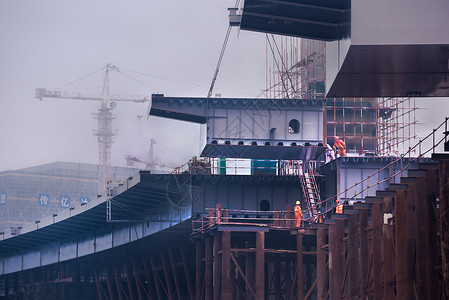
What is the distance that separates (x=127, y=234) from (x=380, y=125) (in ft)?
86.1

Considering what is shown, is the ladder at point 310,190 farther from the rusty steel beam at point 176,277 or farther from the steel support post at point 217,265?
the rusty steel beam at point 176,277

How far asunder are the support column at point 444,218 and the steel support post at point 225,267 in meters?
22.7

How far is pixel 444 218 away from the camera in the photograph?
23.7 meters

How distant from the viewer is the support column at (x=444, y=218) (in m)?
23.2

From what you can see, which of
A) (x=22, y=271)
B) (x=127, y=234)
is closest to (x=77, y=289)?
(x=22, y=271)

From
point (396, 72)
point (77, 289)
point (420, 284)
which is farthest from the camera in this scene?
point (77, 289)

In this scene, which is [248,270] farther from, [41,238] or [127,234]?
[41,238]

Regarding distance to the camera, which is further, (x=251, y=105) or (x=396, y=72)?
(x=251, y=105)

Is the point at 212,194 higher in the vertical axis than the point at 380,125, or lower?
lower

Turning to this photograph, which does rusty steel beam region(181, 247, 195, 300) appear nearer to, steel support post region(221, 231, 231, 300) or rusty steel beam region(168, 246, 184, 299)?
rusty steel beam region(168, 246, 184, 299)

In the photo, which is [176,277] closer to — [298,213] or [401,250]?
[298,213]

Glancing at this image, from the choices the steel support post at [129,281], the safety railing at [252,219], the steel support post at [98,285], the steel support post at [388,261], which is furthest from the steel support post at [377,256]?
the steel support post at [98,285]

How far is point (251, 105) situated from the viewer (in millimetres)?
51312

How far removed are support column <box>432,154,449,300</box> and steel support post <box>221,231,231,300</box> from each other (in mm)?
22733
